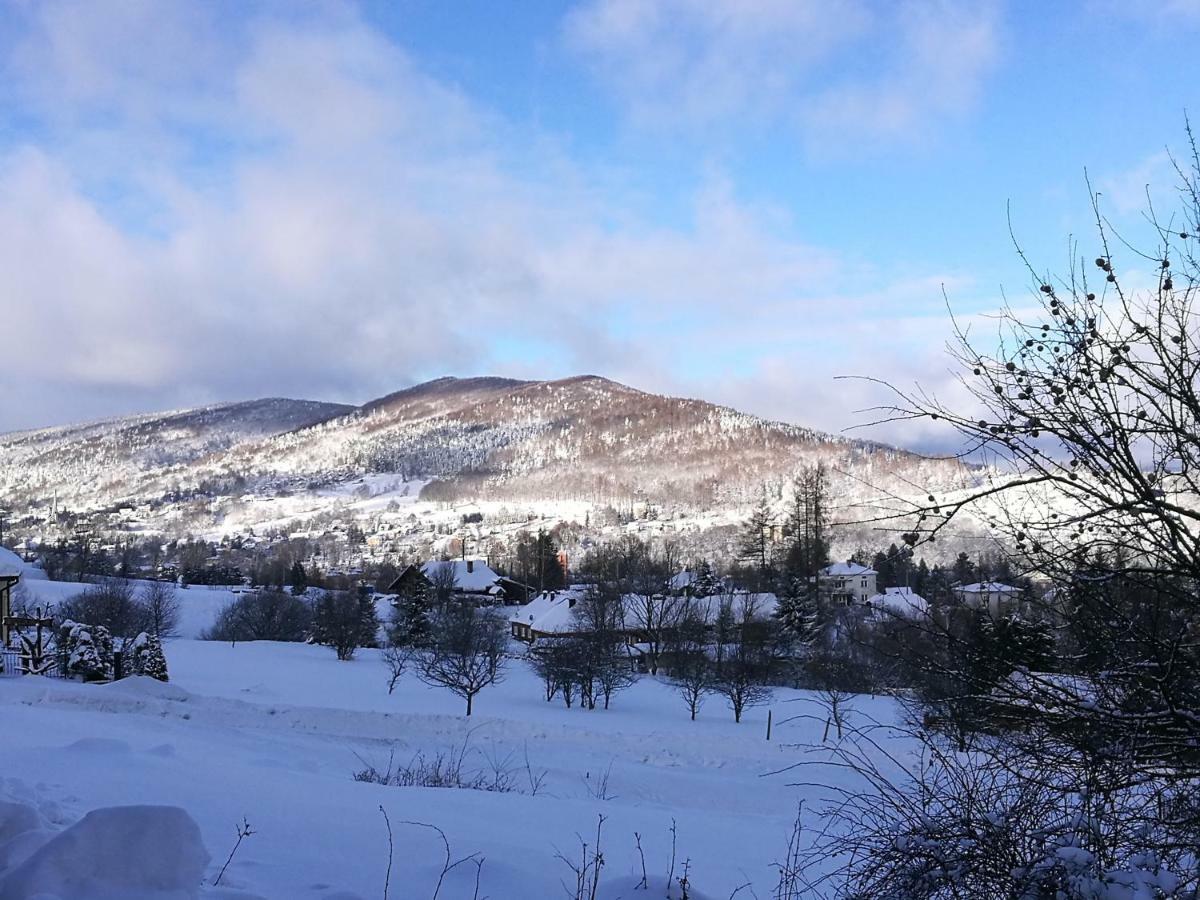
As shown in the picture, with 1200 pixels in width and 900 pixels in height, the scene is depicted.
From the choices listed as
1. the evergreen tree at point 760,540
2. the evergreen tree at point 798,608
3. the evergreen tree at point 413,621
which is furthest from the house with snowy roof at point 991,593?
the evergreen tree at point 760,540

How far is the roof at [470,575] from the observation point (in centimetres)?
7575

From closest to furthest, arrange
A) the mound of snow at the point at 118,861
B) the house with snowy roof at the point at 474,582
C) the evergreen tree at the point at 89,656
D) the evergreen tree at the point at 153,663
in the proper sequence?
the mound of snow at the point at 118,861
the evergreen tree at the point at 89,656
the evergreen tree at the point at 153,663
the house with snowy roof at the point at 474,582

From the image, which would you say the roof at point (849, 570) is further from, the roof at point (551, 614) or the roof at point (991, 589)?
the roof at point (991, 589)

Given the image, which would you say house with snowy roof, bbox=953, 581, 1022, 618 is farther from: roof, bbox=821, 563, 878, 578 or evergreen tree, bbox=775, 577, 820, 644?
roof, bbox=821, 563, 878, 578

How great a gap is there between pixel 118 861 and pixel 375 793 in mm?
4930

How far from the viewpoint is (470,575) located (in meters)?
78.0

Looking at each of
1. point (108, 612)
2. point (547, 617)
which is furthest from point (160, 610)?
point (547, 617)

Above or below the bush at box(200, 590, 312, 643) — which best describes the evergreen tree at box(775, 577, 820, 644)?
above

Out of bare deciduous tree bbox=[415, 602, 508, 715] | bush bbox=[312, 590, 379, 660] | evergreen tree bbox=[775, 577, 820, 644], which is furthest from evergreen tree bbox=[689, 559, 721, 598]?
bush bbox=[312, 590, 379, 660]

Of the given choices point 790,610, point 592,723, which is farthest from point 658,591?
point 592,723

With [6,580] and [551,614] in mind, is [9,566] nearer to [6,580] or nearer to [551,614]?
[6,580]

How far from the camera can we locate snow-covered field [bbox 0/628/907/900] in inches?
187

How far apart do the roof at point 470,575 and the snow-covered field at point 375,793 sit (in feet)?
164

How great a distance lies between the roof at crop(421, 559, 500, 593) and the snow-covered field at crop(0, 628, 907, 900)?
50040mm
